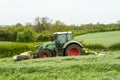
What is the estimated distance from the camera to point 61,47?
24047mm

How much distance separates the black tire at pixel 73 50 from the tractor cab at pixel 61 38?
68cm

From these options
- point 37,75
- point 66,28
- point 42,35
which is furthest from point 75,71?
point 66,28

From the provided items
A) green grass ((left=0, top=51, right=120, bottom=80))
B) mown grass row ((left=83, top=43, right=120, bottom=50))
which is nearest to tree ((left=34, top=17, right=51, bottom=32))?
mown grass row ((left=83, top=43, right=120, bottom=50))

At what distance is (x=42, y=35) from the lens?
4691 cm

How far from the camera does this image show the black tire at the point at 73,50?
77.3ft

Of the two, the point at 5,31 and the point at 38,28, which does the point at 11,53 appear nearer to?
the point at 5,31

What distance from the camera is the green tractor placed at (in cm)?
2364

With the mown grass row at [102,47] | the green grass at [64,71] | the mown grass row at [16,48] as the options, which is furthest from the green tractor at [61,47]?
the mown grass row at [102,47]

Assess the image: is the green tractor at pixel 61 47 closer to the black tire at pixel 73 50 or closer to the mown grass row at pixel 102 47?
the black tire at pixel 73 50

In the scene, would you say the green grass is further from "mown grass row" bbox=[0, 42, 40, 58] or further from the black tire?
"mown grass row" bbox=[0, 42, 40, 58]

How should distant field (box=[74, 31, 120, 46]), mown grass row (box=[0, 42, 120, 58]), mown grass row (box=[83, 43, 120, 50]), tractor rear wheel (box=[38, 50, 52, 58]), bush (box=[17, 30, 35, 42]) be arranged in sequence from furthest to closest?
bush (box=[17, 30, 35, 42]), distant field (box=[74, 31, 120, 46]), mown grass row (box=[0, 42, 120, 58]), mown grass row (box=[83, 43, 120, 50]), tractor rear wheel (box=[38, 50, 52, 58])

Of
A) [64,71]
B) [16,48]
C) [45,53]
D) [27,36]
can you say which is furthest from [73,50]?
[27,36]

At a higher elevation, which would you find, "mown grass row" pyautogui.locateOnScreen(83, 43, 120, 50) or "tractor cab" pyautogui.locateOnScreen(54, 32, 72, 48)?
"tractor cab" pyautogui.locateOnScreen(54, 32, 72, 48)

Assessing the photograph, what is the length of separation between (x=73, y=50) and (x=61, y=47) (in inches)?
32.1
